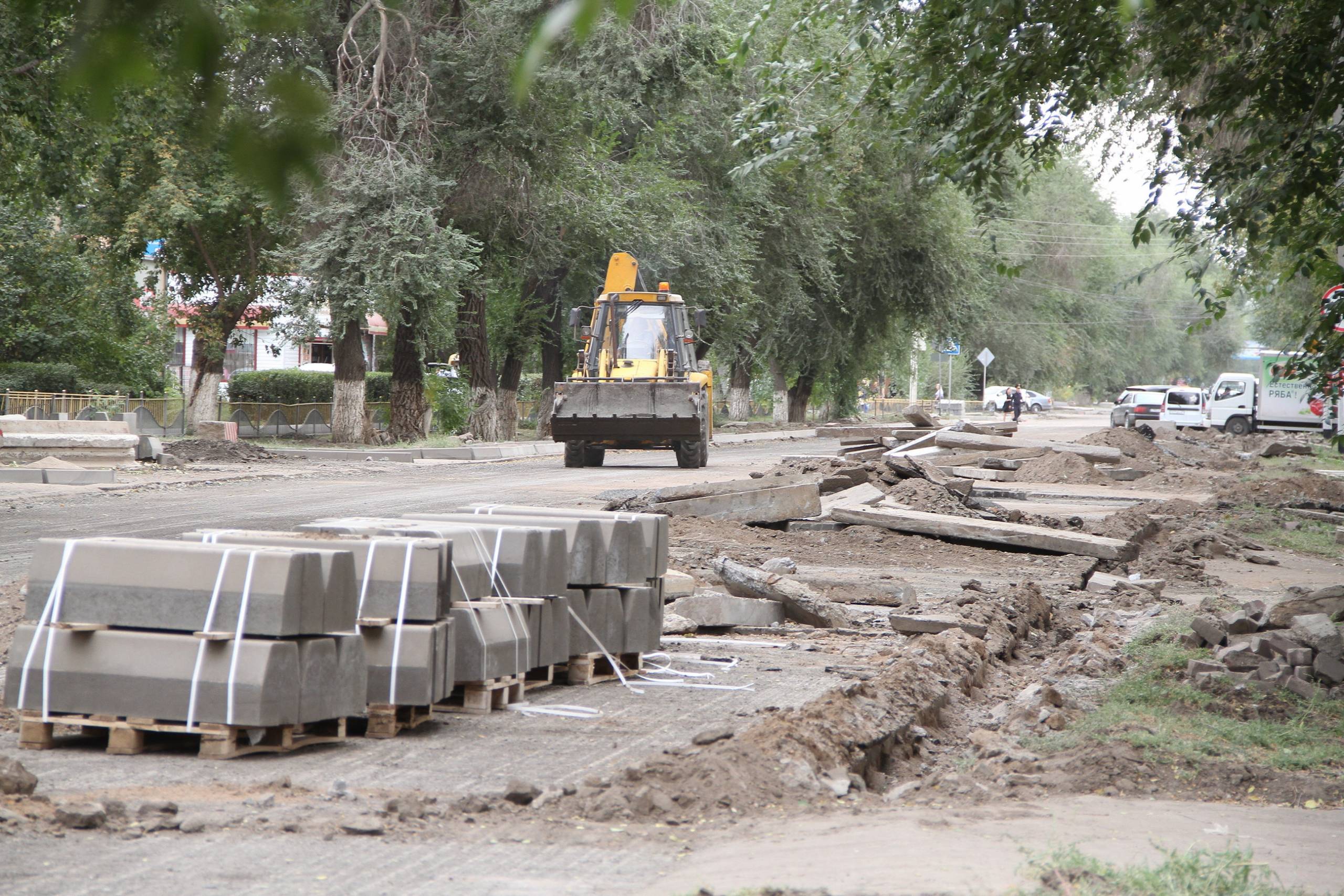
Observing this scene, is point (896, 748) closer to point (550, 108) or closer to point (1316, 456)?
point (550, 108)

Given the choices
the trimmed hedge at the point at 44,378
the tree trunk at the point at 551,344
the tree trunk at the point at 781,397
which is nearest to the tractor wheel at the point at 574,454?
the tree trunk at the point at 551,344

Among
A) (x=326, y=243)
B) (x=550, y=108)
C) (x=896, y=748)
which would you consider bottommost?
(x=896, y=748)

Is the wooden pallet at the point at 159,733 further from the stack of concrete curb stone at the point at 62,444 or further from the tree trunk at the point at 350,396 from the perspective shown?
the tree trunk at the point at 350,396

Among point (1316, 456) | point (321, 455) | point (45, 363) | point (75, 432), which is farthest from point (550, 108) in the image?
point (1316, 456)

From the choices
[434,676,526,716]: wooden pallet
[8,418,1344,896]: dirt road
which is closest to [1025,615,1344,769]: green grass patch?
[8,418,1344,896]: dirt road

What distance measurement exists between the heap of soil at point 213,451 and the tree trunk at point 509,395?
8797 millimetres

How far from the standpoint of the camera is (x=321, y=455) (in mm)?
27719

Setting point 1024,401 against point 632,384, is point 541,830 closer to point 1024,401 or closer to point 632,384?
point 632,384

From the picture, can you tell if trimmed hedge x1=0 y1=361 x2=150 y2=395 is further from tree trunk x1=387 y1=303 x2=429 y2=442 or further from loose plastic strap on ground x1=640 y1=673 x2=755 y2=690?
loose plastic strap on ground x1=640 y1=673 x2=755 y2=690

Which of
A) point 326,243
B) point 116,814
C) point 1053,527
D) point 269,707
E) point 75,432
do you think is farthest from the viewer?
point 326,243

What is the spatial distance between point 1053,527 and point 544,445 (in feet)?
58.2

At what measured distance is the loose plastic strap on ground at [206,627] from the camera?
5398mm

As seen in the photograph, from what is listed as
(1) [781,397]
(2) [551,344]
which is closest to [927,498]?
(2) [551,344]

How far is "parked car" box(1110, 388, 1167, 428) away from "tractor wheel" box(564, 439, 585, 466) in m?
30.7
